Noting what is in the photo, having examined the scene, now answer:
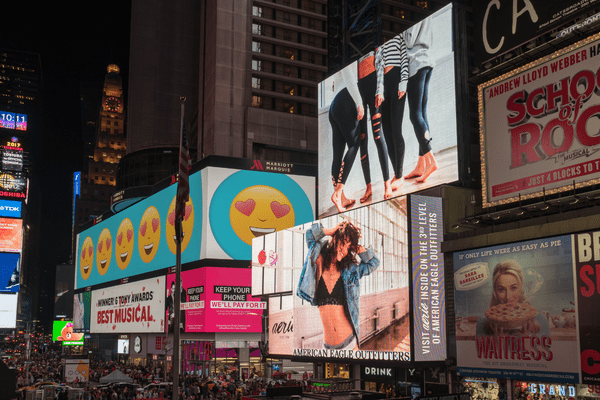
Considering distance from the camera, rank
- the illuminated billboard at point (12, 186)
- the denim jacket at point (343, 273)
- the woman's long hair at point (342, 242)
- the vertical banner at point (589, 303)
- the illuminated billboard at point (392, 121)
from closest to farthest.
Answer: the vertical banner at point (589, 303) < the illuminated billboard at point (392, 121) < the denim jacket at point (343, 273) < the woman's long hair at point (342, 242) < the illuminated billboard at point (12, 186)

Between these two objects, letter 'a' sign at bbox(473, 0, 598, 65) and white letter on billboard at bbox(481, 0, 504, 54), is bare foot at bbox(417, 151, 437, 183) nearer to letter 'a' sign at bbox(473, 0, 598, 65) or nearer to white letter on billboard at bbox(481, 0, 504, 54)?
letter 'a' sign at bbox(473, 0, 598, 65)

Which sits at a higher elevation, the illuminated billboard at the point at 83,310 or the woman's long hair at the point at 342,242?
the woman's long hair at the point at 342,242

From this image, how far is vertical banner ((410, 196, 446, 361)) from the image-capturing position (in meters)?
28.5

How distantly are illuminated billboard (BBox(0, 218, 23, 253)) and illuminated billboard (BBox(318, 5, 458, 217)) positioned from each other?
89.7m

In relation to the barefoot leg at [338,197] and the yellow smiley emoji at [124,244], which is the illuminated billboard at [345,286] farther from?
the yellow smiley emoji at [124,244]

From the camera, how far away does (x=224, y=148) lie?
78000 mm

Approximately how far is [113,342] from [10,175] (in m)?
47.6

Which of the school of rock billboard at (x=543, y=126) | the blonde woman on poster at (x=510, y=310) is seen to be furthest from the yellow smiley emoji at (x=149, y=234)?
the blonde woman on poster at (x=510, y=310)

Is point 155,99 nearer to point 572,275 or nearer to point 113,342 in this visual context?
point 113,342

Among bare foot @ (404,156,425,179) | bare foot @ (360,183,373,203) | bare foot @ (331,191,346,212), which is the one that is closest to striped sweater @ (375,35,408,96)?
bare foot @ (404,156,425,179)

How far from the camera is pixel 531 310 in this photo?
22922 mm

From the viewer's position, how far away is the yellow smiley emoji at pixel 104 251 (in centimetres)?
8762

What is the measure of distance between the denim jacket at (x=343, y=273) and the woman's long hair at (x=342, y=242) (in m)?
0.36

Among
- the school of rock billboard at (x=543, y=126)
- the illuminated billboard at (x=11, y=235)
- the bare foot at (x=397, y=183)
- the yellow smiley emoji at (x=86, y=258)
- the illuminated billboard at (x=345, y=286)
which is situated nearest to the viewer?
the school of rock billboard at (x=543, y=126)
